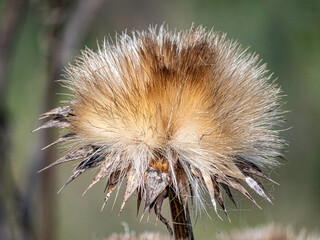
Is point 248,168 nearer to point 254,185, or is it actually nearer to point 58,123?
point 254,185

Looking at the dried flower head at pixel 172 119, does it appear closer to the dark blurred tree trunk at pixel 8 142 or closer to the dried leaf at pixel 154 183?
→ the dried leaf at pixel 154 183

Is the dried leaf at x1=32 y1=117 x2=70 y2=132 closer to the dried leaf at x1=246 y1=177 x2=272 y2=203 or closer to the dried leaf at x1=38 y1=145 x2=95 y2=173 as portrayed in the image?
the dried leaf at x1=38 y1=145 x2=95 y2=173

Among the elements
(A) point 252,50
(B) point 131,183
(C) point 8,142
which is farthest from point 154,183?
(A) point 252,50

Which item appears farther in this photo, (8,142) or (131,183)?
(8,142)

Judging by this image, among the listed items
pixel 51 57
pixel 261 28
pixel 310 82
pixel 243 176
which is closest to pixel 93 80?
pixel 243 176

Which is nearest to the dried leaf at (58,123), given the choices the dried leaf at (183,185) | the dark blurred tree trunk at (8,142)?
the dried leaf at (183,185)
